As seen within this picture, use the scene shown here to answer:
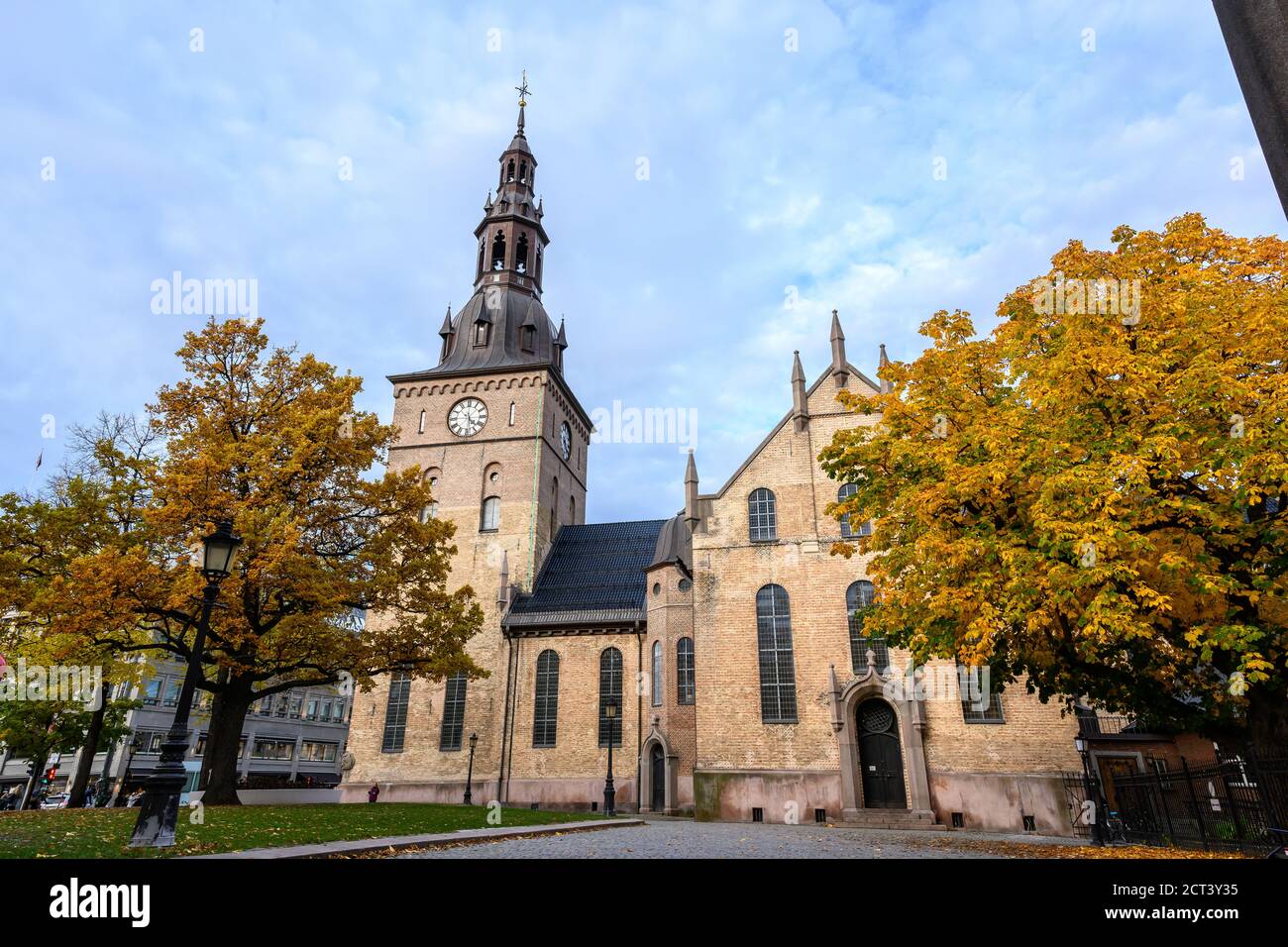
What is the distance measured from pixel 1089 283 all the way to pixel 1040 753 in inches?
691

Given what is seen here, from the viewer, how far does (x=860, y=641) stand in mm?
28047

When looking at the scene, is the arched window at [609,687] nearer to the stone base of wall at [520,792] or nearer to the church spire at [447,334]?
the stone base of wall at [520,792]

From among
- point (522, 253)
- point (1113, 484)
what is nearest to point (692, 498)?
point (1113, 484)

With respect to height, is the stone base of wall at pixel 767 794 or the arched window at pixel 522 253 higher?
the arched window at pixel 522 253

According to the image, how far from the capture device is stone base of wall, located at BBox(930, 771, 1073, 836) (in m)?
24.0

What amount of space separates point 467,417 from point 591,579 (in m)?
12.6

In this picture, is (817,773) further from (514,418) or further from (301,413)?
(514,418)

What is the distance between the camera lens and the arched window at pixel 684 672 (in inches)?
1232

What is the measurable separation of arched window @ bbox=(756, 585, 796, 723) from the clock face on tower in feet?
72.6

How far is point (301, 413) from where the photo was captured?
21.1m

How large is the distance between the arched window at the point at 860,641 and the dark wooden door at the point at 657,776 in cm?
956

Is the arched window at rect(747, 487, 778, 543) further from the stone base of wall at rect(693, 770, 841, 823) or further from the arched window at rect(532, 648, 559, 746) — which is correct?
the arched window at rect(532, 648, 559, 746)

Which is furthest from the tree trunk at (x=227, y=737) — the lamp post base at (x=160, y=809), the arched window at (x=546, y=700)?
the arched window at (x=546, y=700)
